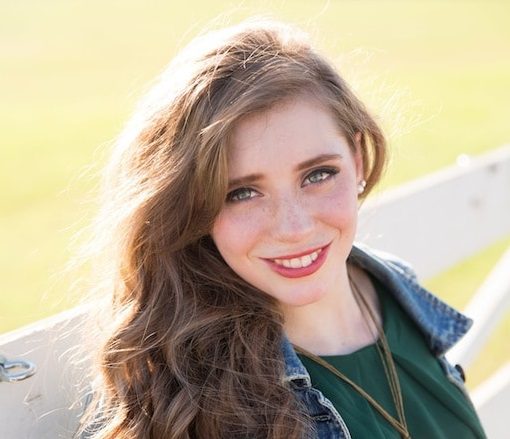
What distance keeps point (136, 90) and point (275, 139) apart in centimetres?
49

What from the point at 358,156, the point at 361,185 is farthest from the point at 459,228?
the point at 358,156

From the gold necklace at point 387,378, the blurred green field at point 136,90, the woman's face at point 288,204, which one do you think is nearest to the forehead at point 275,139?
the woman's face at point 288,204

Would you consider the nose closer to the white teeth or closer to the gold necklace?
the white teeth

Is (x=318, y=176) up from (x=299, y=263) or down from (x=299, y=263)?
up

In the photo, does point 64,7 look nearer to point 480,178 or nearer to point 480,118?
point 480,118

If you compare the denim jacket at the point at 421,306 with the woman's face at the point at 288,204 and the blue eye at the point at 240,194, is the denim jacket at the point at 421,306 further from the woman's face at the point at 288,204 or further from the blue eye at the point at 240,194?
the blue eye at the point at 240,194

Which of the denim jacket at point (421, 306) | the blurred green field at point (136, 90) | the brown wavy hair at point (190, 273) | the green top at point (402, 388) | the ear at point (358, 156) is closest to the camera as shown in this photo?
the brown wavy hair at point (190, 273)

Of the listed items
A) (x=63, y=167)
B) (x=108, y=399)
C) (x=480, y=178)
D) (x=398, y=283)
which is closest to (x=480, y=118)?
(x=63, y=167)

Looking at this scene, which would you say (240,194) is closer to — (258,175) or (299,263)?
(258,175)

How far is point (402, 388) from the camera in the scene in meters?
2.22

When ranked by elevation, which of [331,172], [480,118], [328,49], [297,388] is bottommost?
[480,118]

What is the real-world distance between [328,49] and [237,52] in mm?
355

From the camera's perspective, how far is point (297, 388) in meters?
1.98

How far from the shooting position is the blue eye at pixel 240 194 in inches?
Answer: 76.1
